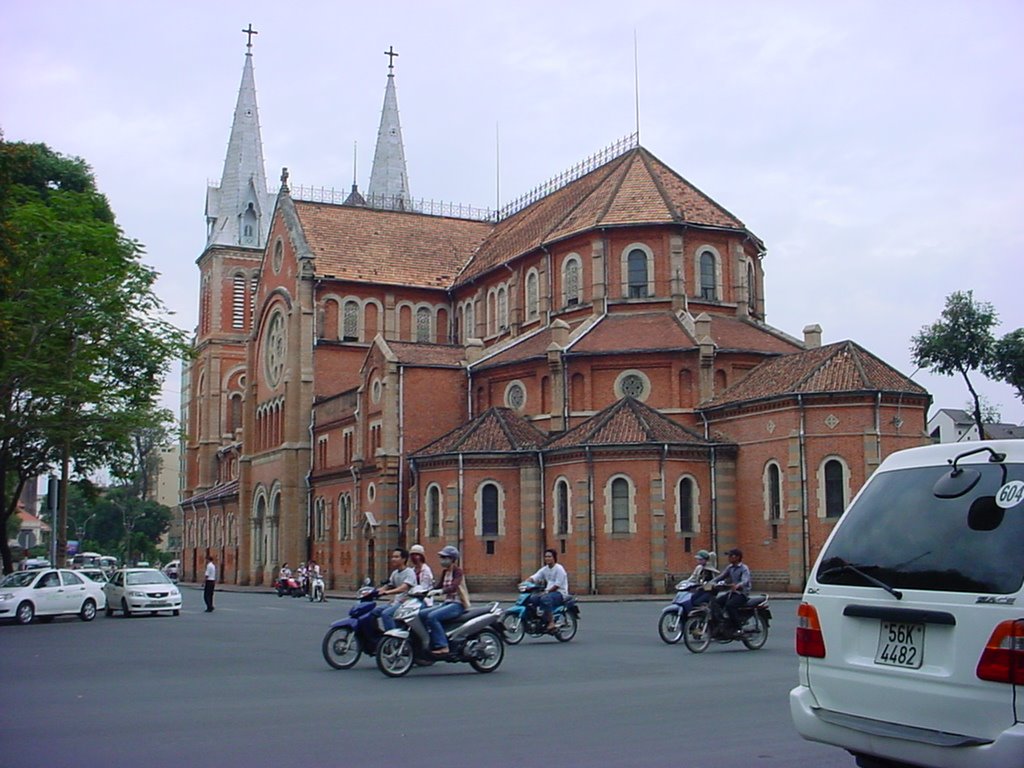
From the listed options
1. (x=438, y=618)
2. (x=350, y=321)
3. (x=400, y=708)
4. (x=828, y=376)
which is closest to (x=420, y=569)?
(x=438, y=618)

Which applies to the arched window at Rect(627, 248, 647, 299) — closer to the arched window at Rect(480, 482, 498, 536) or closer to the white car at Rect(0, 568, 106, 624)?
the arched window at Rect(480, 482, 498, 536)

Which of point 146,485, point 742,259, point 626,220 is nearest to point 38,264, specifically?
point 626,220

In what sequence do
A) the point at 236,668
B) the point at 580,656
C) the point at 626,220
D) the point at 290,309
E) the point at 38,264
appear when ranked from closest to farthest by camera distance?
the point at 236,668 → the point at 580,656 → the point at 38,264 → the point at 626,220 → the point at 290,309

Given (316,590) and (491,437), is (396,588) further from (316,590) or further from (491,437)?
(316,590)

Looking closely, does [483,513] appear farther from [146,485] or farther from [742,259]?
[146,485]

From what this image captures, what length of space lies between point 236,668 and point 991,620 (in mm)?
13258

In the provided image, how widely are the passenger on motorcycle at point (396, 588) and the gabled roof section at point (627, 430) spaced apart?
24940mm

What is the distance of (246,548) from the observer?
64.3m

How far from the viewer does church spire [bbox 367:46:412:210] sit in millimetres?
78375

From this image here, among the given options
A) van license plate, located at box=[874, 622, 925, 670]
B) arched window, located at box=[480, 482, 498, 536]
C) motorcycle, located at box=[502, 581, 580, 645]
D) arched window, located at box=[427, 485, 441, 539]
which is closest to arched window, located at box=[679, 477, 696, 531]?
arched window, located at box=[480, 482, 498, 536]

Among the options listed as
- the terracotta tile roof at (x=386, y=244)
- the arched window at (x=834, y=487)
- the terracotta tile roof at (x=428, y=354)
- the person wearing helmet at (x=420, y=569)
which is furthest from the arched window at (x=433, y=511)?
the person wearing helmet at (x=420, y=569)

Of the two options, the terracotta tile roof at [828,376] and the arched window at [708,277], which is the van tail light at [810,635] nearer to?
the terracotta tile roof at [828,376]

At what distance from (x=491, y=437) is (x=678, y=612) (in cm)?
2507

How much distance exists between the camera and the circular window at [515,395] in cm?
4853
